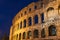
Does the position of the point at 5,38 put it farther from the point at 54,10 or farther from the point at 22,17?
the point at 54,10

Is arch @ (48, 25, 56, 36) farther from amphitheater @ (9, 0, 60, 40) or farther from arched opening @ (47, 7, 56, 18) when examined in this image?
arched opening @ (47, 7, 56, 18)

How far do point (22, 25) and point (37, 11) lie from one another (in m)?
5.91

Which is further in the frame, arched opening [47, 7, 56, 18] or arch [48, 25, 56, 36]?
arched opening [47, 7, 56, 18]

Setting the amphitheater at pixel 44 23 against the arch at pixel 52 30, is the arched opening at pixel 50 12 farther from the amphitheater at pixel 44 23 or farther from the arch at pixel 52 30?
the arch at pixel 52 30

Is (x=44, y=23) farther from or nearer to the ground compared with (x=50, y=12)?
nearer to the ground

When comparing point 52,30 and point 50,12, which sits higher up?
point 50,12

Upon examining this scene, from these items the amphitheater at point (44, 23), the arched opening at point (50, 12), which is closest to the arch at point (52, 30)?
the amphitheater at point (44, 23)

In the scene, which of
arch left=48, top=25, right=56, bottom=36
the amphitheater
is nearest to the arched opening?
the amphitheater

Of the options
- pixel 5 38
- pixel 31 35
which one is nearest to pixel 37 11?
pixel 31 35

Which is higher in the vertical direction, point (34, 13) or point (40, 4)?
point (40, 4)

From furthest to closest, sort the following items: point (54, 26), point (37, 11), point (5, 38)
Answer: point (5, 38), point (37, 11), point (54, 26)

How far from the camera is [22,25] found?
3325cm

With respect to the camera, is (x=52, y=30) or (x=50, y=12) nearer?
(x=52, y=30)

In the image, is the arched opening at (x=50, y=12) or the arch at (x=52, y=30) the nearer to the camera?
the arch at (x=52, y=30)
